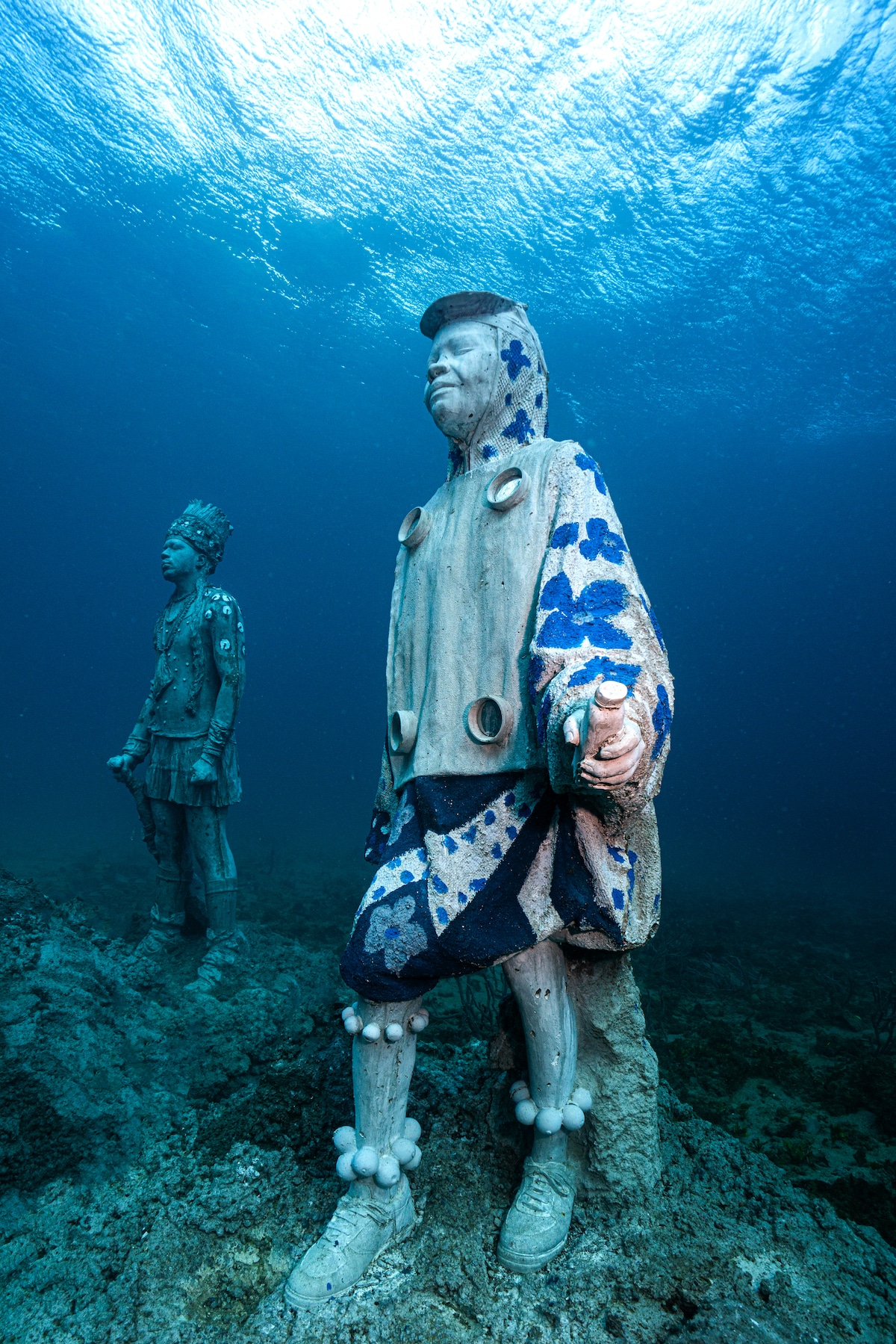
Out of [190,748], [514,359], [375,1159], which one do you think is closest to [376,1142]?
[375,1159]

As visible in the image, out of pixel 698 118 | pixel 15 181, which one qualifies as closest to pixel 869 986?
pixel 698 118

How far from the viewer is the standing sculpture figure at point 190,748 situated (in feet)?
14.1

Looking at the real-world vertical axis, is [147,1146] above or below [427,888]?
Result: below

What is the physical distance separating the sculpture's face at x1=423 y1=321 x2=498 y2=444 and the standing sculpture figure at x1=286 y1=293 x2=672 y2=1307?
0.03 feet

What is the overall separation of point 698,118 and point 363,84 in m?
7.07

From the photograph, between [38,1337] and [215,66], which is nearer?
[38,1337]

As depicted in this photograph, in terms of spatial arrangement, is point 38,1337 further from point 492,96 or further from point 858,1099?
point 492,96

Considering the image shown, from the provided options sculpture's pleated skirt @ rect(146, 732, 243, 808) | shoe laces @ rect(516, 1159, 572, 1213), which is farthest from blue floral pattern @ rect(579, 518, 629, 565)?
A: sculpture's pleated skirt @ rect(146, 732, 243, 808)

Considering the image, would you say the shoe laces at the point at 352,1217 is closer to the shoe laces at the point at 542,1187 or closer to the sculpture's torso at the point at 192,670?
the shoe laces at the point at 542,1187

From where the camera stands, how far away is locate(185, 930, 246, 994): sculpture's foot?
3908 millimetres

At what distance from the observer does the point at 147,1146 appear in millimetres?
2074

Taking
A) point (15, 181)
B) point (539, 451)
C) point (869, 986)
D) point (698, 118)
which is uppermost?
point (15, 181)

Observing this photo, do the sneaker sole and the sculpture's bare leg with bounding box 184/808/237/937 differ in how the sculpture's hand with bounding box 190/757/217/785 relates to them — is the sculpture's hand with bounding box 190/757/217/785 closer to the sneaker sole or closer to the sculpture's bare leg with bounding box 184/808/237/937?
the sculpture's bare leg with bounding box 184/808/237/937

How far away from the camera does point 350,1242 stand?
4.85ft
